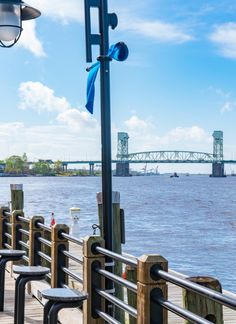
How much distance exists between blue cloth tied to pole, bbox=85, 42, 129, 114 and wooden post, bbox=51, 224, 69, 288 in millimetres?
1621

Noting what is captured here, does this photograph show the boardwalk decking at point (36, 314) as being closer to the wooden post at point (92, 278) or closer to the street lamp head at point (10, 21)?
the wooden post at point (92, 278)

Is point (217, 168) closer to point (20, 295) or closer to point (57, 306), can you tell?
point (20, 295)

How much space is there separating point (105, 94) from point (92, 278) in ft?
6.22

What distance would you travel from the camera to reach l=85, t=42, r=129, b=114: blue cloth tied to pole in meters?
6.49

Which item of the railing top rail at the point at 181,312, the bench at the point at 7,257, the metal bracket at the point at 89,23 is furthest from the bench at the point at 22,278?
the metal bracket at the point at 89,23

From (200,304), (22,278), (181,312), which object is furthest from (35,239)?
(181,312)

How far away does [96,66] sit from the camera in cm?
686

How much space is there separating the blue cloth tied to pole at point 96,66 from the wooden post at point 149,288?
8.71 feet

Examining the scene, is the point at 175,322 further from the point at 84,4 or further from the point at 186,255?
the point at 186,255

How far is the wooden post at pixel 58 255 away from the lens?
25.4ft

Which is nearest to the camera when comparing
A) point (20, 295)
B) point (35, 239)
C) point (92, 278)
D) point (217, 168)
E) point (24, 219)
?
point (92, 278)

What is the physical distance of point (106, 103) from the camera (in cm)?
647

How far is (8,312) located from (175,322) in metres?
2.17

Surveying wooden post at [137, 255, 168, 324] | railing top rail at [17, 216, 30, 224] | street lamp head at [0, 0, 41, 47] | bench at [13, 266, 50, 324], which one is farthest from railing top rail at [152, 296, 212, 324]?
railing top rail at [17, 216, 30, 224]
